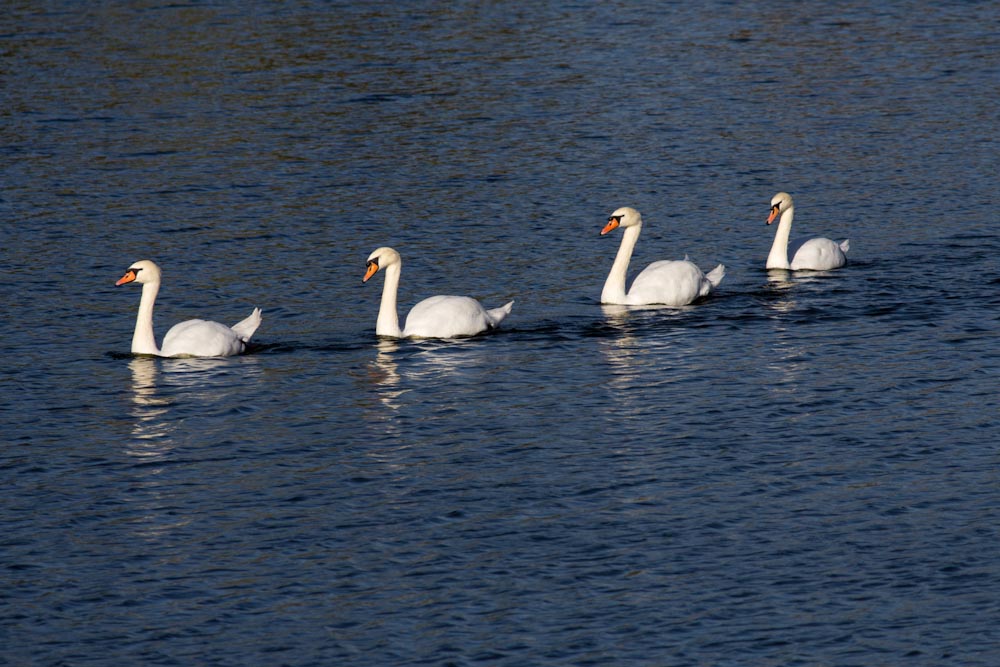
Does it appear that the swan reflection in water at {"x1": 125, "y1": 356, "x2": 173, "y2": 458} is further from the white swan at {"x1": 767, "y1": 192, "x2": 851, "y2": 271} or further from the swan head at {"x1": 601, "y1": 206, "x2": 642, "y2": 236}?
the white swan at {"x1": 767, "y1": 192, "x2": 851, "y2": 271}

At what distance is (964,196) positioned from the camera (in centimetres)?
3052

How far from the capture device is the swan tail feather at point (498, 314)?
77.3 feet

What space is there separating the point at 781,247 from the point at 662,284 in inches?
120

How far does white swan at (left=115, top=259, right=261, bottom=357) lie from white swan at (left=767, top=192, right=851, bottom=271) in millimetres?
8359

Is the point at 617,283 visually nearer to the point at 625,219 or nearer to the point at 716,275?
the point at 716,275

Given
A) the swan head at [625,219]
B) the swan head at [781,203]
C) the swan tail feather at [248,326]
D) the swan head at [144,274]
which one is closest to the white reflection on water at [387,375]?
the swan tail feather at [248,326]

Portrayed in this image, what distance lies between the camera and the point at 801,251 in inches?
1035

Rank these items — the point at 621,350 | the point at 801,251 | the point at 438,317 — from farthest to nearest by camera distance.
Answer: the point at 801,251
the point at 438,317
the point at 621,350

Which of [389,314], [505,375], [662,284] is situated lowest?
[505,375]

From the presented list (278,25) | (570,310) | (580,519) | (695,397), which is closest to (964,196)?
(570,310)

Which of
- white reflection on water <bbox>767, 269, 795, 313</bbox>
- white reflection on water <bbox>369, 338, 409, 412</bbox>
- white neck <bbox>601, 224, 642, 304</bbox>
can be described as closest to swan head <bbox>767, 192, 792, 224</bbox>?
white reflection on water <bbox>767, 269, 795, 313</bbox>

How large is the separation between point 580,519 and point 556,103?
2357 cm

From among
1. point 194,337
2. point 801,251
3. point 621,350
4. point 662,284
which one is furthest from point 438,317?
point 801,251

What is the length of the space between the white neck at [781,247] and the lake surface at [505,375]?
1.26ft
